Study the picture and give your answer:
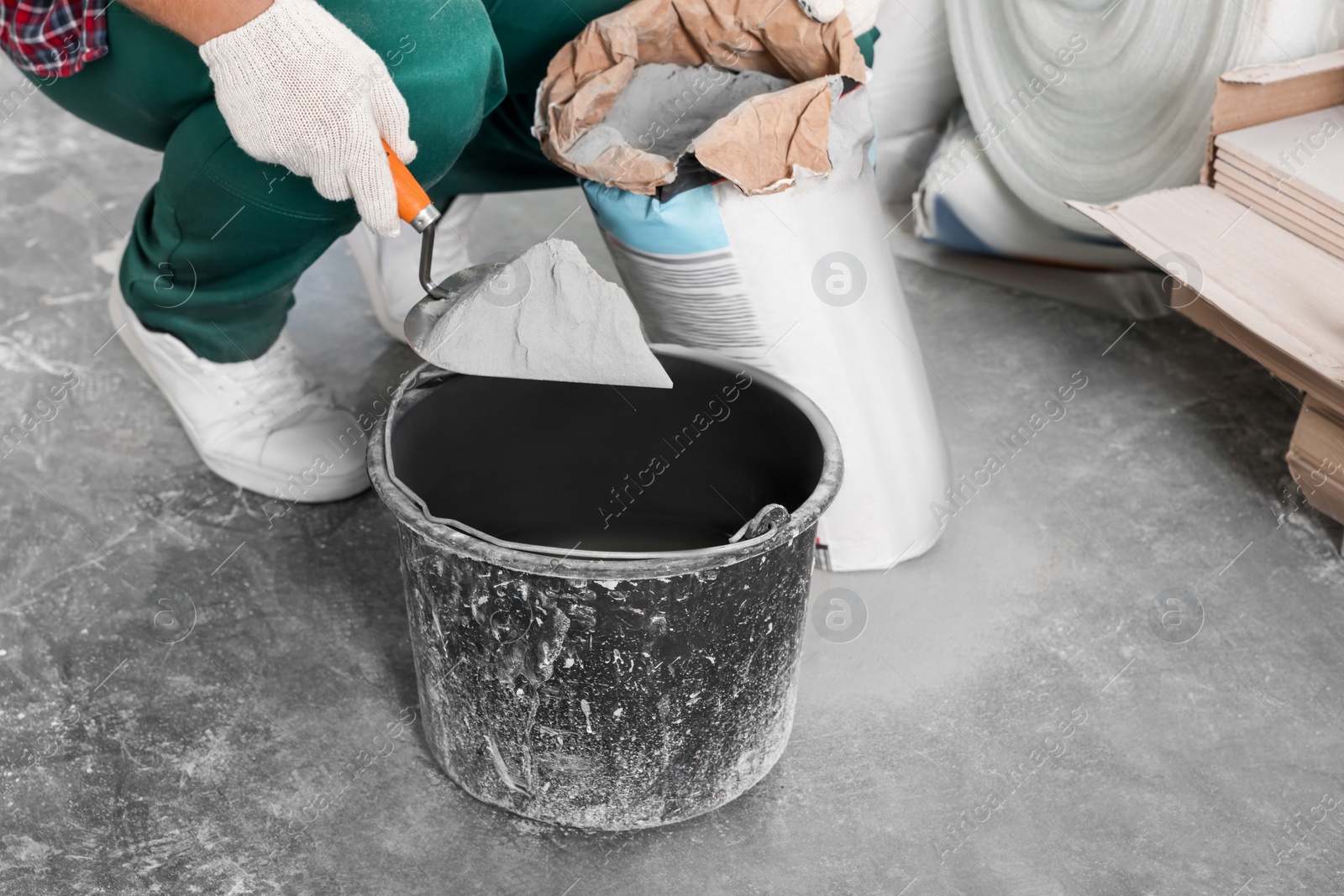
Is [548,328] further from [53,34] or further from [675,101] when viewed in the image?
[53,34]

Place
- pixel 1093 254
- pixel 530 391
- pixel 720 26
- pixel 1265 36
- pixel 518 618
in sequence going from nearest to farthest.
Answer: pixel 518 618
pixel 530 391
pixel 720 26
pixel 1265 36
pixel 1093 254

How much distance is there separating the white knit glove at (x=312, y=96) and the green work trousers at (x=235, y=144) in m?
0.16

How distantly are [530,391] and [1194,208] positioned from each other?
0.91 metres

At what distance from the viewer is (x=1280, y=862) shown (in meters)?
1.24

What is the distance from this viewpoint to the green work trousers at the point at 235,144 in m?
1.35

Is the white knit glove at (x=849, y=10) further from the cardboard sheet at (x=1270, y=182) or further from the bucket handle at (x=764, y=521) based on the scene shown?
the bucket handle at (x=764, y=521)

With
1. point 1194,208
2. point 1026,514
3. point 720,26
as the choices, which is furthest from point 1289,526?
point 720,26

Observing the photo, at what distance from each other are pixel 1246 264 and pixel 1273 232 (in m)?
0.09

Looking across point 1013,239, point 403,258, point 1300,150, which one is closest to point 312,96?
point 403,258

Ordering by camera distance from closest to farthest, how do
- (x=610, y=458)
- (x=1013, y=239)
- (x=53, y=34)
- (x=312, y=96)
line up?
(x=312, y=96) < (x=53, y=34) < (x=610, y=458) < (x=1013, y=239)

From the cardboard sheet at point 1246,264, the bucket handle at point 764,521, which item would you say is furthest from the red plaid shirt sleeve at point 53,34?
the cardboard sheet at point 1246,264

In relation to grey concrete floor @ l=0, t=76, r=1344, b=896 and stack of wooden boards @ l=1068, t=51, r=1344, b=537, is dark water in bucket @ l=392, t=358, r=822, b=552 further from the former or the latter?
stack of wooden boards @ l=1068, t=51, r=1344, b=537

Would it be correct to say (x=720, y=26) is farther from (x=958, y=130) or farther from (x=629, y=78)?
(x=958, y=130)

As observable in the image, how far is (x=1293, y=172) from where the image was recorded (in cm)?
154
